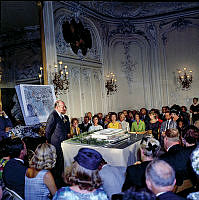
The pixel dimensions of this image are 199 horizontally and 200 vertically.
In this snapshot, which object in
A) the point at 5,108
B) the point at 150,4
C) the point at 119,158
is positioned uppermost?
the point at 150,4

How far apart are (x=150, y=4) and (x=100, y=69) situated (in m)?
4.65

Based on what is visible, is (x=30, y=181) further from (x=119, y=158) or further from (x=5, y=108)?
(x=5, y=108)

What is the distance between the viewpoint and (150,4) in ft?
39.1

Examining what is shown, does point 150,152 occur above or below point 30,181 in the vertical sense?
above

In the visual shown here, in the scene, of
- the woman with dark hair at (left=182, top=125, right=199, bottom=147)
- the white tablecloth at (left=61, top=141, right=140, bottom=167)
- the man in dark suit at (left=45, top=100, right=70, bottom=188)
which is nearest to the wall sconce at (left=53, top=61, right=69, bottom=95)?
the man in dark suit at (left=45, top=100, right=70, bottom=188)

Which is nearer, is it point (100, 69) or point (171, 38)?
point (100, 69)

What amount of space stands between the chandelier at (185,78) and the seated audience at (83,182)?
35.0 ft

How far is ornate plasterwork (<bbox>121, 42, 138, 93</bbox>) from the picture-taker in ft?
41.8

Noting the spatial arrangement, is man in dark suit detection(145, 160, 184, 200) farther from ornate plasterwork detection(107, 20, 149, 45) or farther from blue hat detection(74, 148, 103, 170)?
ornate plasterwork detection(107, 20, 149, 45)

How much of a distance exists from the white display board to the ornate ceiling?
20.7ft

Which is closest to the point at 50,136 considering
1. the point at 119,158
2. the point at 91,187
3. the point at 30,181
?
the point at 119,158

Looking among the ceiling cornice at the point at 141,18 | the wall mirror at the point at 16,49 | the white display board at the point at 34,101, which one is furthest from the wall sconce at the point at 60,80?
the ceiling cornice at the point at 141,18

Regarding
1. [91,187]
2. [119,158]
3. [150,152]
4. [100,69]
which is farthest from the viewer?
[100,69]

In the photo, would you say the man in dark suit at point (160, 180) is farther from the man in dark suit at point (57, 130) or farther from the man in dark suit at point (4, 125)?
the man in dark suit at point (4, 125)
